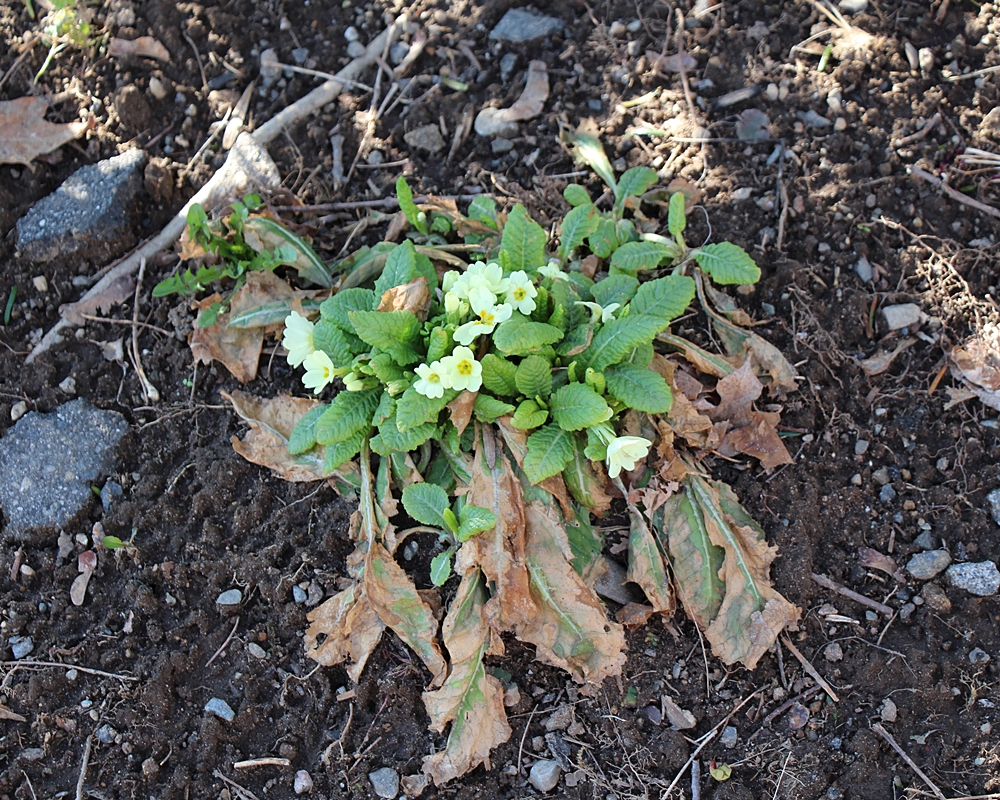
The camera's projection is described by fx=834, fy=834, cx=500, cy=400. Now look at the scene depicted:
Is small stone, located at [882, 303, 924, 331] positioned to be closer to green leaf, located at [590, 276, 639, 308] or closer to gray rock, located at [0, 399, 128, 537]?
green leaf, located at [590, 276, 639, 308]

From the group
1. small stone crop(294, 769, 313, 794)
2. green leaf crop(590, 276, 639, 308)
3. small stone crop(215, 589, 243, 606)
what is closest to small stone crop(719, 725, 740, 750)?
small stone crop(294, 769, 313, 794)

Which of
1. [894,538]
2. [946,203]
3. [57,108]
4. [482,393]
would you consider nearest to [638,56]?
[946,203]

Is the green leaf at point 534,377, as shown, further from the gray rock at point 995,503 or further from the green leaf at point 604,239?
the gray rock at point 995,503

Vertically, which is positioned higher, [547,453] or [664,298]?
[664,298]

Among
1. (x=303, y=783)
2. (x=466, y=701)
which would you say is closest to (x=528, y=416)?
(x=466, y=701)

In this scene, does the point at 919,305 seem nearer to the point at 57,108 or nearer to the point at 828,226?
the point at 828,226

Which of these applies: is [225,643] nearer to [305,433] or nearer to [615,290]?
[305,433]

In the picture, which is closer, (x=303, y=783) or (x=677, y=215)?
(x=303, y=783)

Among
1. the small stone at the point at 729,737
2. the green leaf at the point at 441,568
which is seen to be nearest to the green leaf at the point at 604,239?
the green leaf at the point at 441,568
